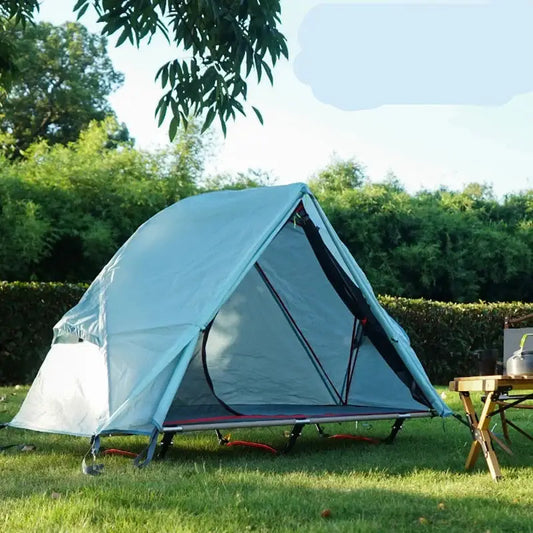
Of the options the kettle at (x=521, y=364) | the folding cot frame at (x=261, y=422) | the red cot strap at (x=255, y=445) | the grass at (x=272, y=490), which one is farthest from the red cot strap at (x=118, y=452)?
the kettle at (x=521, y=364)

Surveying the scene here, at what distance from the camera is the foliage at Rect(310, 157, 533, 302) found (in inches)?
599

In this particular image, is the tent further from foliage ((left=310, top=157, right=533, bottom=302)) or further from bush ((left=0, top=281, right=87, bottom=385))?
foliage ((left=310, top=157, right=533, bottom=302))

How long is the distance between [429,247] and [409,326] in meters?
3.75

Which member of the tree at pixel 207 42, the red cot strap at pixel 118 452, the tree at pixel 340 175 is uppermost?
the tree at pixel 340 175

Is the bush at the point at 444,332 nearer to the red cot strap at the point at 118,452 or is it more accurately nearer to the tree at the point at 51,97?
the red cot strap at the point at 118,452

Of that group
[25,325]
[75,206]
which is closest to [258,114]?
[25,325]

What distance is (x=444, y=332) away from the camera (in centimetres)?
1186

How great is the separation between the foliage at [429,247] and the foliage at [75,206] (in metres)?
3.03

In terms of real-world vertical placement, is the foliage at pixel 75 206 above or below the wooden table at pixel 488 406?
above

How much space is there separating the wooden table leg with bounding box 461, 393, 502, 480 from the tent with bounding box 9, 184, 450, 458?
90 centimetres

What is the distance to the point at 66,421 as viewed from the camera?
17.7ft

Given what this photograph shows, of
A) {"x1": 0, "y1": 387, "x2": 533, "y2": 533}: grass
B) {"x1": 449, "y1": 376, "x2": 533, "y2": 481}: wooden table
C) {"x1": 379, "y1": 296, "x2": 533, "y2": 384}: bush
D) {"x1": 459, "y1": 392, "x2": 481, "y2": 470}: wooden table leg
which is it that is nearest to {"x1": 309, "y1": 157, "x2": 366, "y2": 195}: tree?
{"x1": 379, "y1": 296, "x2": 533, "y2": 384}: bush

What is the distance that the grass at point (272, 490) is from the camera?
341 centimetres

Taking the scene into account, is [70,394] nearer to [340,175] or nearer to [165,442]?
[165,442]
